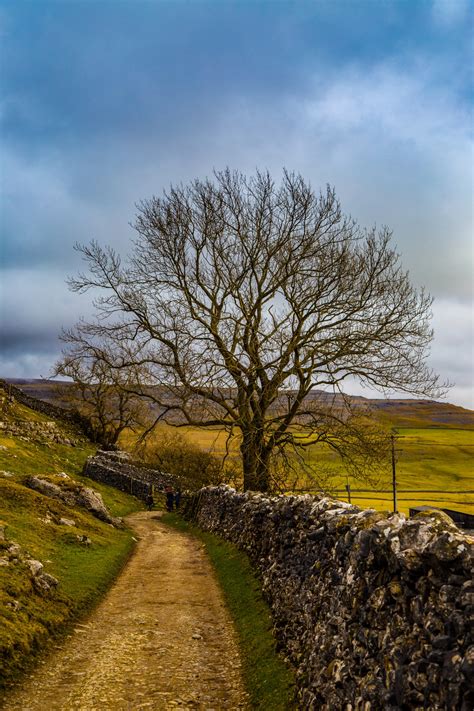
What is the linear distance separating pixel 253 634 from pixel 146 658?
7.26ft

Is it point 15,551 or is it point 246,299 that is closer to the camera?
point 15,551

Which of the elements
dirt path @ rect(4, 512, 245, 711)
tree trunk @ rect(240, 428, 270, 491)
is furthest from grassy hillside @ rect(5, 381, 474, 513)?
dirt path @ rect(4, 512, 245, 711)

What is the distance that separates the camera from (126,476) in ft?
136

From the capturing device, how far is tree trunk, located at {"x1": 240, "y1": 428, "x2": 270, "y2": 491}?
21750mm

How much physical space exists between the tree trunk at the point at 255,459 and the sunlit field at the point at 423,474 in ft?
4.37

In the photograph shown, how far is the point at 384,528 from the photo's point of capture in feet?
21.7

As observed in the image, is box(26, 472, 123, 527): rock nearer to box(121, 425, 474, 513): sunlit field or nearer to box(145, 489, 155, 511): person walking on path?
box(121, 425, 474, 513): sunlit field

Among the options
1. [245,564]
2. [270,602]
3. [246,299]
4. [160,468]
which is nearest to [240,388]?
[246,299]

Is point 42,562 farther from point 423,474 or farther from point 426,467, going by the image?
point 426,467

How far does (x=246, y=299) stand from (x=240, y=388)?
404cm

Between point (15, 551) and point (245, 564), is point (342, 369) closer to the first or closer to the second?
point (245, 564)

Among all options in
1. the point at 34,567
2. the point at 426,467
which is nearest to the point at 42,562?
the point at 34,567

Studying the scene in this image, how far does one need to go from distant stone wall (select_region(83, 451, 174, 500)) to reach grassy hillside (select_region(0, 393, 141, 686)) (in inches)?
335

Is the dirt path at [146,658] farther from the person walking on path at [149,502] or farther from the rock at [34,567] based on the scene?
the person walking on path at [149,502]
